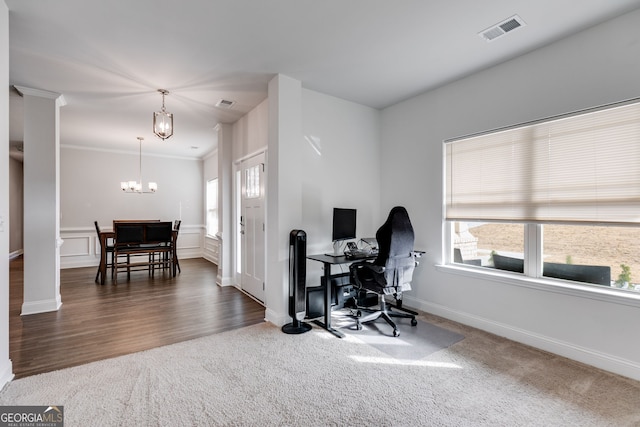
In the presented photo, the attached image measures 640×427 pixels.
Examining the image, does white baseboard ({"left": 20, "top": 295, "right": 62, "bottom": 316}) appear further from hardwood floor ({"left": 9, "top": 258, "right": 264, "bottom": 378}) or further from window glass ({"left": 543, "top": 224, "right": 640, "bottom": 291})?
window glass ({"left": 543, "top": 224, "right": 640, "bottom": 291})

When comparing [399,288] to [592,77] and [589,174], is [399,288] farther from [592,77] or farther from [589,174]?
[592,77]

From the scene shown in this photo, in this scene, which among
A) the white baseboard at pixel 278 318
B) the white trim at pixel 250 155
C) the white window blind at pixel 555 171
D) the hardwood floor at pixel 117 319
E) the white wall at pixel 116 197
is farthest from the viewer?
the white wall at pixel 116 197

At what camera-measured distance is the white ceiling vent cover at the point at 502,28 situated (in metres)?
2.36

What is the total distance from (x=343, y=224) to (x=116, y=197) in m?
6.21

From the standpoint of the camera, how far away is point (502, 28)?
8.06 feet

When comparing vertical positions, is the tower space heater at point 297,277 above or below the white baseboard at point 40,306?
above

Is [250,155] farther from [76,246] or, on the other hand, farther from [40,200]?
[76,246]

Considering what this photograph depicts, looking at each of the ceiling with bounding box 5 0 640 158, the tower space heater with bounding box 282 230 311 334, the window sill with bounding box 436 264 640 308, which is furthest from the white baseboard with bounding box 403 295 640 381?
the ceiling with bounding box 5 0 640 158

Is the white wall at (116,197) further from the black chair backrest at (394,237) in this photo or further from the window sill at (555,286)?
the window sill at (555,286)

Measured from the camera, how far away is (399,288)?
309 cm

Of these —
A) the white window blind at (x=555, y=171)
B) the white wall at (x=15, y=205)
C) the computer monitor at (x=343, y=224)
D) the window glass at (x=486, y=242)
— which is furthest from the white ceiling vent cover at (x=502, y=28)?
the white wall at (x=15, y=205)

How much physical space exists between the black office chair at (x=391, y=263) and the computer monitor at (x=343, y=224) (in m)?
0.43

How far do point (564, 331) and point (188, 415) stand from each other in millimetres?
2984

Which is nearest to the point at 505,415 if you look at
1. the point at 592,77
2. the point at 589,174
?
the point at 589,174
